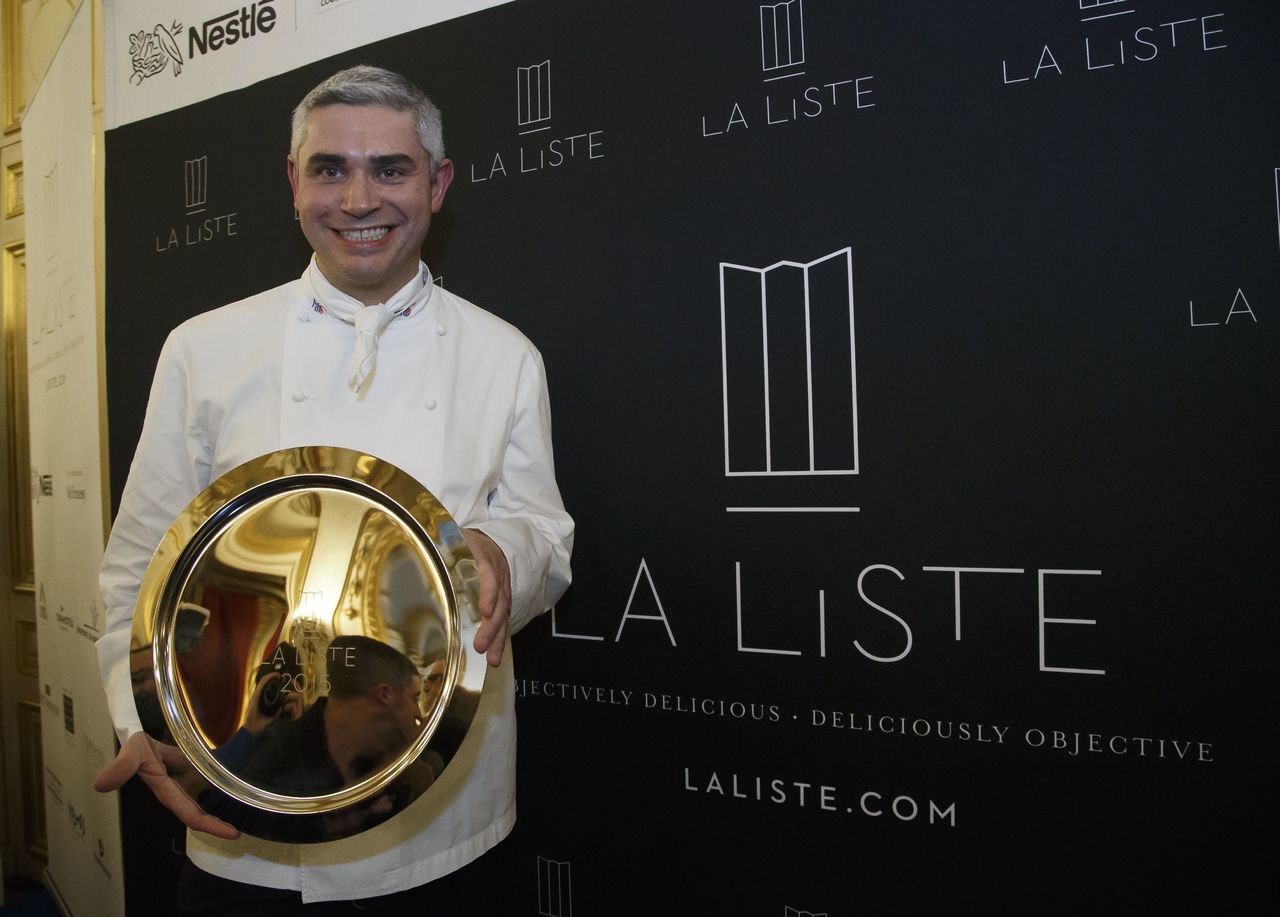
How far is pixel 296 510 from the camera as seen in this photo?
1.20 meters

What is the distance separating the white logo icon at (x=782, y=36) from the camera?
1.48m

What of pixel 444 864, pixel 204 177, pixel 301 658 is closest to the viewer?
pixel 301 658

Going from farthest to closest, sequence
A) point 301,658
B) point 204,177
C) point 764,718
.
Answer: point 204,177
point 764,718
point 301,658

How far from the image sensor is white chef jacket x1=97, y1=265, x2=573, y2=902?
4.28 feet

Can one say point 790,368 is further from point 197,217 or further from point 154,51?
point 154,51

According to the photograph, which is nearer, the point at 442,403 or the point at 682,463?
the point at 442,403

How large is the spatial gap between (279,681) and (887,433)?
3.09ft

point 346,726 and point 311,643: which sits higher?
point 311,643

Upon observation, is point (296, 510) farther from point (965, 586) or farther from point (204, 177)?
point (204, 177)

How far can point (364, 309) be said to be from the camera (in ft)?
4.55

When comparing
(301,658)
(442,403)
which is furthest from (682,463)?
(301,658)

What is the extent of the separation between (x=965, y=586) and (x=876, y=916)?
554 millimetres

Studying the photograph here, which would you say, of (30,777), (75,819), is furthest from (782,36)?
(30,777)

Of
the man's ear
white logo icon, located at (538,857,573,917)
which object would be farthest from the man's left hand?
white logo icon, located at (538,857,573,917)
